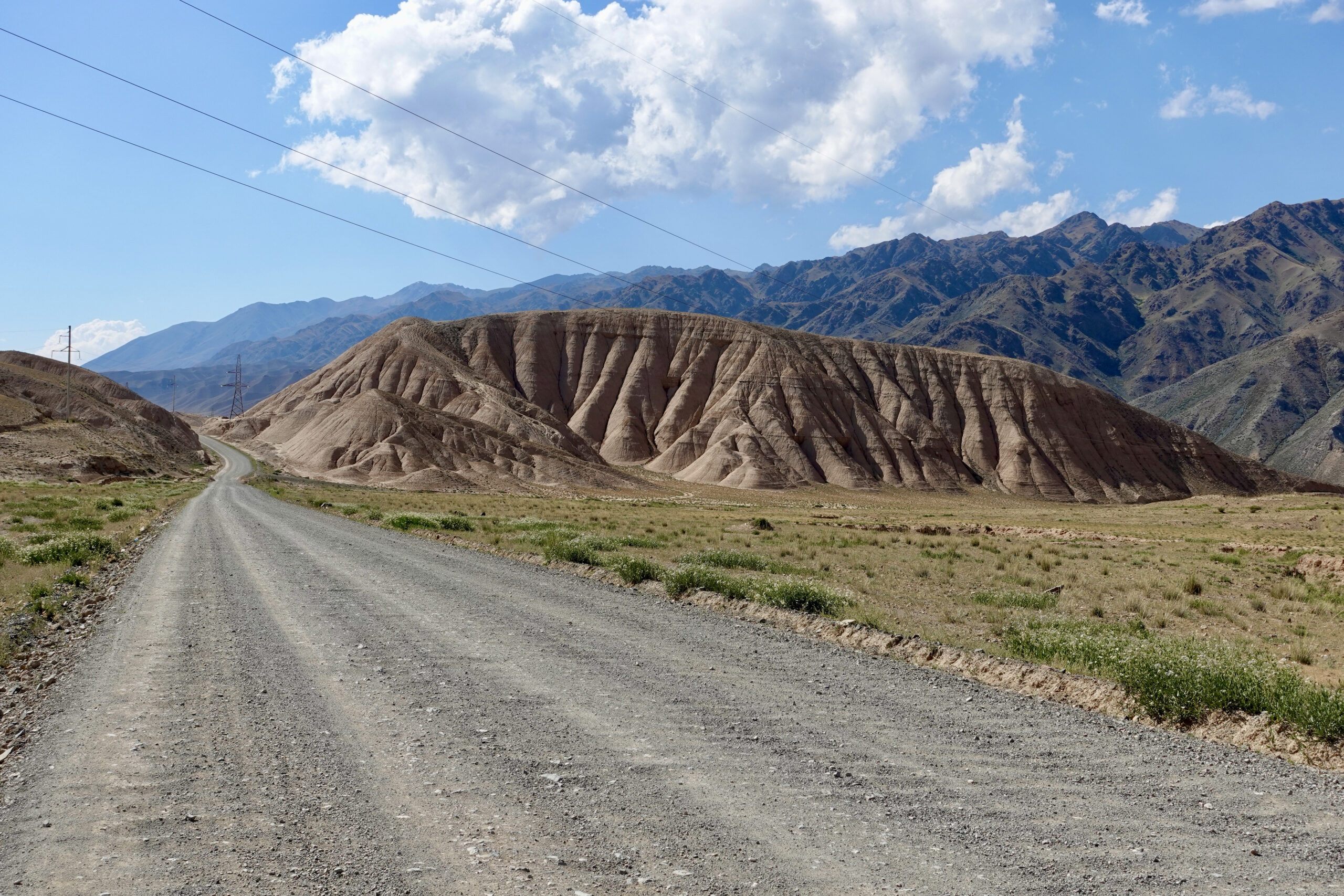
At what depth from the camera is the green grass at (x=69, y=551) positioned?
19.8 metres

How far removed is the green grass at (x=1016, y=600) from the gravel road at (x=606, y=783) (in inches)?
280

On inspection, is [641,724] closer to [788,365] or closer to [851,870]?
[851,870]

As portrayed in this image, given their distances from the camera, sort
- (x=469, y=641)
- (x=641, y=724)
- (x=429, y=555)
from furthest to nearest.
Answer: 1. (x=429, y=555)
2. (x=469, y=641)
3. (x=641, y=724)

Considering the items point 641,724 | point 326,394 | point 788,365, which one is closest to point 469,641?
point 641,724

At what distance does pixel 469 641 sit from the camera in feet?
37.4

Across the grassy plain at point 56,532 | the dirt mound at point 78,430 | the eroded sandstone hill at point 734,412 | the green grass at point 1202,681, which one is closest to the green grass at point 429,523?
the grassy plain at point 56,532

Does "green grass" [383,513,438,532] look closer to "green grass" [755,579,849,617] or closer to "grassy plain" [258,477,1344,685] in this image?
"grassy plain" [258,477,1344,685]

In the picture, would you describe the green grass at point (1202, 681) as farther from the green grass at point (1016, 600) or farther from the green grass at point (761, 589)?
the green grass at point (1016, 600)

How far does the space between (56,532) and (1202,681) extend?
107 feet

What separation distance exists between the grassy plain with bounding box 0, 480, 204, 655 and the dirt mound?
8460mm

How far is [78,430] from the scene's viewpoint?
75.9 m

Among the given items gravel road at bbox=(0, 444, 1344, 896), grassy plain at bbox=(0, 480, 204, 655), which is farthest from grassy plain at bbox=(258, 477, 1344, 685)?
grassy plain at bbox=(0, 480, 204, 655)

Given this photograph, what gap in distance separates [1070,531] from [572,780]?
4542 cm

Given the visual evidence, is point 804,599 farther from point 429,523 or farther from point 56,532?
point 56,532
